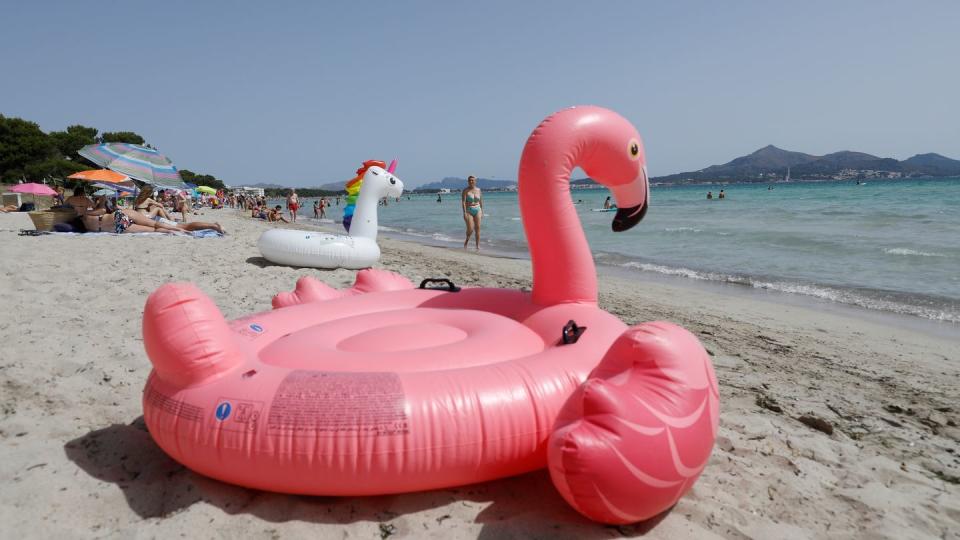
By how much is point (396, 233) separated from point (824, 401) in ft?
60.0

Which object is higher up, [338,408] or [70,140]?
[70,140]

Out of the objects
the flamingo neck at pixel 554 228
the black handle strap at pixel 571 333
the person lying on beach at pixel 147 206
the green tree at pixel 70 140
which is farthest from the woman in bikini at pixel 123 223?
the green tree at pixel 70 140

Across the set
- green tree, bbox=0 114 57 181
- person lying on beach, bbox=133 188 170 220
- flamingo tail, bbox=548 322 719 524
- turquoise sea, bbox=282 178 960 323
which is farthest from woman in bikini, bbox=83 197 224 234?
green tree, bbox=0 114 57 181

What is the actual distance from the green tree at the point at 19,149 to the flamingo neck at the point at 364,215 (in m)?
37.8

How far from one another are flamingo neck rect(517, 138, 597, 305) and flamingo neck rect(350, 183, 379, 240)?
5135mm

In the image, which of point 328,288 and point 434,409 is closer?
point 434,409

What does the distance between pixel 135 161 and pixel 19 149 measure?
33305mm

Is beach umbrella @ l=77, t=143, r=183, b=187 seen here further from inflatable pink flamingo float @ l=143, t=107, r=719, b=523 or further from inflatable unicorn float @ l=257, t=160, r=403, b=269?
inflatable pink flamingo float @ l=143, t=107, r=719, b=523

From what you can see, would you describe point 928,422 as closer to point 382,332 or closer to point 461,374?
point 461,374

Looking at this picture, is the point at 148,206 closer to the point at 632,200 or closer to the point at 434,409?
the point at 632,200

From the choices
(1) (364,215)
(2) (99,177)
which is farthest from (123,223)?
(1) (364,215)

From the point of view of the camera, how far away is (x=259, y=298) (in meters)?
5.67

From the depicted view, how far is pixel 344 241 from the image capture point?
24.7 feet

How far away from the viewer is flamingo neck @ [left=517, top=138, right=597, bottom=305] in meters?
3.10
